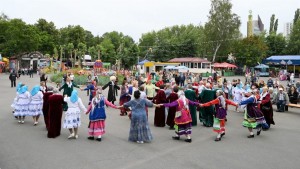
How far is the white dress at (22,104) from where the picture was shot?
11.7 metres

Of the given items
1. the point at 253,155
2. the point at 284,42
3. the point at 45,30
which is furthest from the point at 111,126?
the point at 45,30

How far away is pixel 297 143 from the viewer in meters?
9.77

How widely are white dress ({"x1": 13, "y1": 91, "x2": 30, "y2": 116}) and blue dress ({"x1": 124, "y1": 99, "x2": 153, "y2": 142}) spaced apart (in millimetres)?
4555

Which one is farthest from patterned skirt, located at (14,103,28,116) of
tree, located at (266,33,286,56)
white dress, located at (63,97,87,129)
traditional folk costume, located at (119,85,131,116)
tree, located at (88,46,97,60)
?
tree, located at (88,46,97,60)

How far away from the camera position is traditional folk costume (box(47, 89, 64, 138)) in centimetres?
965

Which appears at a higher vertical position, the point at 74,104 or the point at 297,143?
the point at 74,104

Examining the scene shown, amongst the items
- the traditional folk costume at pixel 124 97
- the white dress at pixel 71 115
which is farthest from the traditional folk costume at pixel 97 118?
the traditional folk costume at pixel 124 97

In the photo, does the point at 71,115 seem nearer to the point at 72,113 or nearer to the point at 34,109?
the point at 72,113

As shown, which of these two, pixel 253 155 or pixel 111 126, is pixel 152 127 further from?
pixel 253 155

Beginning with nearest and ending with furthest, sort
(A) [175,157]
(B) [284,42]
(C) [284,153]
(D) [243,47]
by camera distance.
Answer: (A) [175,157], (C) [284,153], (D) [243,47], (B) [284,42]

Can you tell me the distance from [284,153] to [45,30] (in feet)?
240

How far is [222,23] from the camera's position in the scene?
5594 cm

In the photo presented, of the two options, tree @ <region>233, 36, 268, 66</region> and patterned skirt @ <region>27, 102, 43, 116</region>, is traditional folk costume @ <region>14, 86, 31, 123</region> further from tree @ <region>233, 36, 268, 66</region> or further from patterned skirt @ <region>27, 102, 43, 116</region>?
tree @ <region>233, 36, 268, 66</region>

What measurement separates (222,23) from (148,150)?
50644mm
